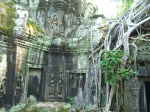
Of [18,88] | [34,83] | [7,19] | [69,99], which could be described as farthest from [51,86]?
[7,19]

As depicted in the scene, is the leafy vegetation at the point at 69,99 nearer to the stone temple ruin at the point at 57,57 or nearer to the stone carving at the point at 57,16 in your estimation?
the stone temple ruin at the point at 57,57

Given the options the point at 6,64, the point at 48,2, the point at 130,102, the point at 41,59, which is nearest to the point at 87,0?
the point at 48,2

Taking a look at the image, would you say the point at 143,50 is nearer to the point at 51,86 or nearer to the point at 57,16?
the point at 51,86

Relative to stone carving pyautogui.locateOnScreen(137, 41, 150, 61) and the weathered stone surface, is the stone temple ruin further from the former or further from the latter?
the weathered stone surface

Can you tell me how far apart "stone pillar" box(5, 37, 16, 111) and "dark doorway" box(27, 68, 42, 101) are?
3.48 feet

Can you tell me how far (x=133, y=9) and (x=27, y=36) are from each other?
3992 millimetres

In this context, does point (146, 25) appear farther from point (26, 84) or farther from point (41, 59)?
point (26, 84)

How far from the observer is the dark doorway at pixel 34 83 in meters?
7.69

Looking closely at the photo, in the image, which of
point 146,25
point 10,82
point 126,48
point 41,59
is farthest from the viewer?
point 41,59

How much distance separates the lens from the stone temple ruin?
19.1 feet

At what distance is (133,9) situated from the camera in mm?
6160

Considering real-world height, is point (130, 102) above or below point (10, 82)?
below

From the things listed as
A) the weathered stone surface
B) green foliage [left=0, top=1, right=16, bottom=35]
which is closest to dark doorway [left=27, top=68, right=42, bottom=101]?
the weathered stone surface

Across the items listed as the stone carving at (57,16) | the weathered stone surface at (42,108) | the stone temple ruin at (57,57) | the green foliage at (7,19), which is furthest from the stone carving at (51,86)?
the green foliage at (7,19)
